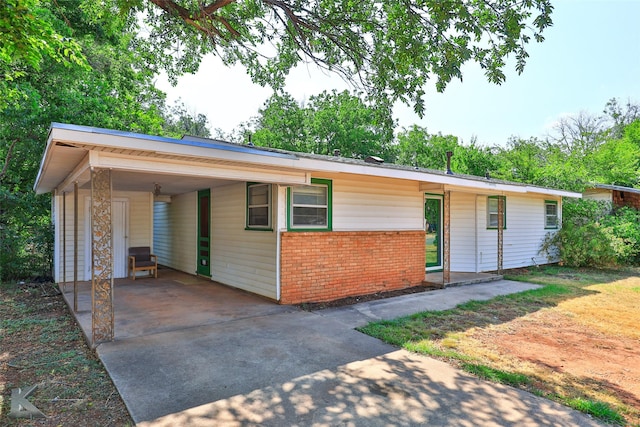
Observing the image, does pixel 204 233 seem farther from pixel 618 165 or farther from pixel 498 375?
pixel 618 165

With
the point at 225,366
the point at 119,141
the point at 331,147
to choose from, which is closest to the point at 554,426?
the point at 225,366

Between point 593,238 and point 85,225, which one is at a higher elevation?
point 85,225

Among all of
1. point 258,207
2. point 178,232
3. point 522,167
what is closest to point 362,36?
point 258,207

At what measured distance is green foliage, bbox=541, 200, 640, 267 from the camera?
37.9 feet

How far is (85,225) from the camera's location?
915 cm

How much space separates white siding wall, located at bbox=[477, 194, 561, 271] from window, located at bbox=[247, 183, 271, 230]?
676 centimetres

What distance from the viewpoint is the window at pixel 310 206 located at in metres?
6.69

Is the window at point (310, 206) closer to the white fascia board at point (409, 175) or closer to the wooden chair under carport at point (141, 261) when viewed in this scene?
the white fascia board at point (409, 175)

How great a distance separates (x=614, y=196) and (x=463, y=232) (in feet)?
31.7

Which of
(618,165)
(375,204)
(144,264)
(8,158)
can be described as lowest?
(144,264)

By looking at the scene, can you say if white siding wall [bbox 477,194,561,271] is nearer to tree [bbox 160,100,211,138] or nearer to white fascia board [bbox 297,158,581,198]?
white fascia board [bbox 297,158,581,198]

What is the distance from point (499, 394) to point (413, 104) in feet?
14.8

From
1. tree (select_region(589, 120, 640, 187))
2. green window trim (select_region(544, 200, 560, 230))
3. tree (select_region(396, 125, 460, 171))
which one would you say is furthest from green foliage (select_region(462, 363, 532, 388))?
tree (select_region(396, 125, 460, 171))

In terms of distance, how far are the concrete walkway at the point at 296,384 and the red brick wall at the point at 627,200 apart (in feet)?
52.3
